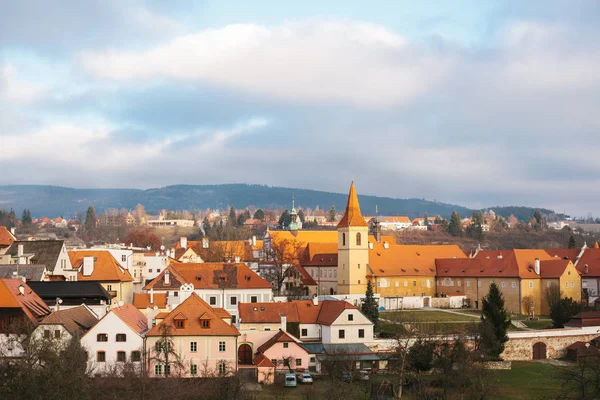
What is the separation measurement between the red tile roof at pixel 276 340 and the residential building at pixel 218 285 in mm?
11963

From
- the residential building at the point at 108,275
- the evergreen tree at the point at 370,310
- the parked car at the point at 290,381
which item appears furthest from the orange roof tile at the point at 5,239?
the parked car at the point at 290,381

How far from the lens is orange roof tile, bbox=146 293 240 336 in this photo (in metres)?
52.6

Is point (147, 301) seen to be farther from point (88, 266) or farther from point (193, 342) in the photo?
point (193, 342)

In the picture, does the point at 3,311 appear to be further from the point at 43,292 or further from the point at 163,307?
the point at 163,307

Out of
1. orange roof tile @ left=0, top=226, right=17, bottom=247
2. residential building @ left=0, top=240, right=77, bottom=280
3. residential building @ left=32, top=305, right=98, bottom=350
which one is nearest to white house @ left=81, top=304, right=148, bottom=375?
residential building @ left=32, top=305, right=98, bottom=350

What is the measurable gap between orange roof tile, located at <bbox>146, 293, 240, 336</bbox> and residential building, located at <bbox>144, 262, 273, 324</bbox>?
16.3 m

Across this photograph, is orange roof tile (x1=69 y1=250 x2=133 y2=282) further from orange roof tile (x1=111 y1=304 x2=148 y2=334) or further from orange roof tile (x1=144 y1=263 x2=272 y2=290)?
orange roof tile (x1=111 y1=304 x2=148 y2=334)

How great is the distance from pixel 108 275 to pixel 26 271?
674 cm

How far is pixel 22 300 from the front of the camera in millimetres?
56500

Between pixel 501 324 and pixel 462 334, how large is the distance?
344cm

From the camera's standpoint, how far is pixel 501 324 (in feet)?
217

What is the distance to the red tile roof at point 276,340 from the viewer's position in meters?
57.1

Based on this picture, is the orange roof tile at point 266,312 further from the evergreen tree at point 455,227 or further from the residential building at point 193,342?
the evergreen tree at point 455,227

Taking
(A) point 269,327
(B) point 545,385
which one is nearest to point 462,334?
(B) point 545,385
